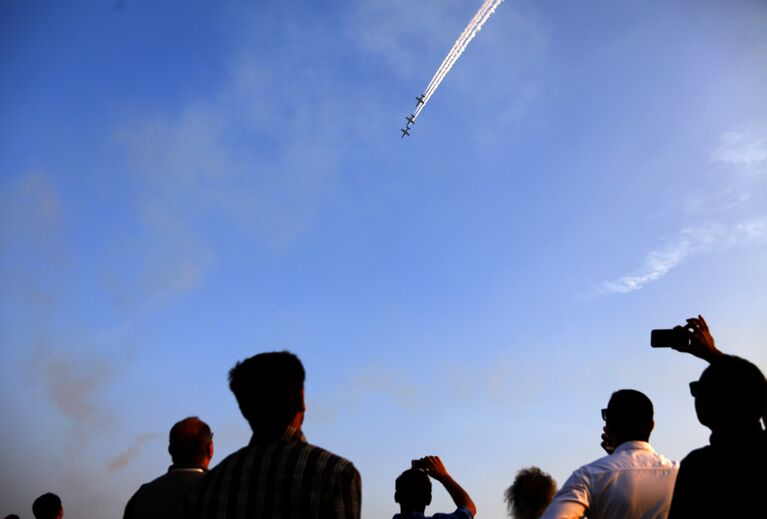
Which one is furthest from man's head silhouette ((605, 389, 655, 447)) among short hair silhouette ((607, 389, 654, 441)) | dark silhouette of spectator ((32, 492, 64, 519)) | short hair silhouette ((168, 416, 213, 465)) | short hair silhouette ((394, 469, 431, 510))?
dark silhouette of spectator ((32, 492, 64, 519))

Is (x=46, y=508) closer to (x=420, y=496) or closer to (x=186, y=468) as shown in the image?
(x=186, y=468)

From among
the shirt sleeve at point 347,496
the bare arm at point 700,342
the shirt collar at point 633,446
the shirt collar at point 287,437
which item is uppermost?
the bare arm at point 700,342

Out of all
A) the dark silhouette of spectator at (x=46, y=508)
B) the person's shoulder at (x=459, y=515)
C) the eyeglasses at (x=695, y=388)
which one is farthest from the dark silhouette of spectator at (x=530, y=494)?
the dark silhouette of spectator at (x=46, y=508)

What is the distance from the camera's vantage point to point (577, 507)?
5.40m

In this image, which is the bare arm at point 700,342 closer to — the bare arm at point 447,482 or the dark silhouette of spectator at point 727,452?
the dark silhouette of spectator at point 727,452

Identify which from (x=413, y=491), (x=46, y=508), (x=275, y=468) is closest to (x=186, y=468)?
Result: (x=275, y=468)

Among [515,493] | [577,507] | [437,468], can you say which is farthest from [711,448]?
[437,468]

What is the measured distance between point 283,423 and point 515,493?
13.2 ft

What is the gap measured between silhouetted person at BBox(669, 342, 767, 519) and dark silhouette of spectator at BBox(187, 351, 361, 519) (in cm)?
226

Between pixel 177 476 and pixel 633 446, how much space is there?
4.68 m

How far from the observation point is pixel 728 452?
392cm

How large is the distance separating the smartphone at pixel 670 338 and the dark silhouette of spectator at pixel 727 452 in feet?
6.16

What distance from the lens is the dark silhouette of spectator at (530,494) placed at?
23.3 ft

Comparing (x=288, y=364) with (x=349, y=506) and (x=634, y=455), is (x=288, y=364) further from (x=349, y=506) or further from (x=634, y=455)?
(x=634, y=455)
